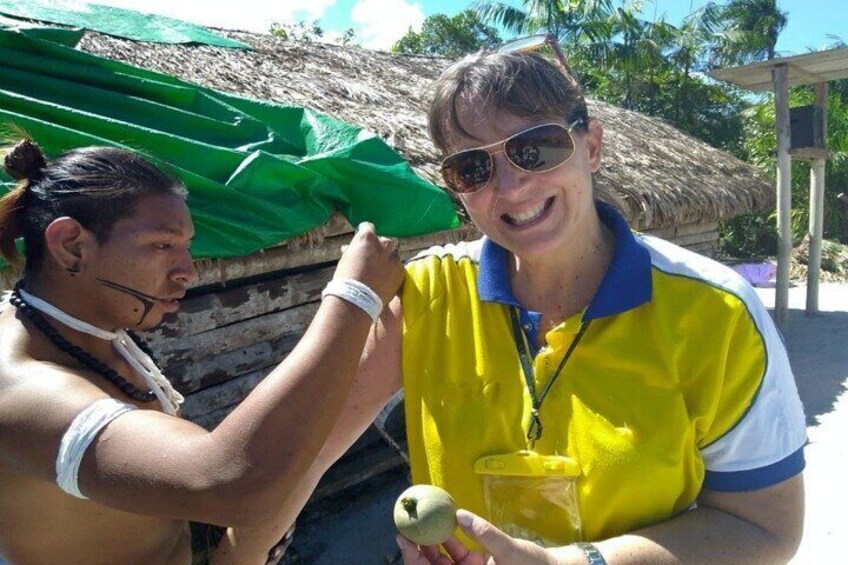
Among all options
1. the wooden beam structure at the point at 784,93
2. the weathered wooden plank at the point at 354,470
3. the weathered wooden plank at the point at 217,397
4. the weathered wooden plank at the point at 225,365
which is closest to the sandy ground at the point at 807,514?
the weathered wooden plank at the point at 354,470

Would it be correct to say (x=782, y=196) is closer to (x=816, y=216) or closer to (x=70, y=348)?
(x=816, y=216)

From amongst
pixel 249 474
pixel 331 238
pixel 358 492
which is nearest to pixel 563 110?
pixel 249 474

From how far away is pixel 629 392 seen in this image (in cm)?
132

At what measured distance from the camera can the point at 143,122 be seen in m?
3.72

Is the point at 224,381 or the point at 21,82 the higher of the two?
the point at 21,82

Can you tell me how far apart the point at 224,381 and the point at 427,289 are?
9.03ft

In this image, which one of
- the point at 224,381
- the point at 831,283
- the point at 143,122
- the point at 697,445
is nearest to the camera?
the point at 697,445

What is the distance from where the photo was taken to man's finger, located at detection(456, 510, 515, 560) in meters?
1.17

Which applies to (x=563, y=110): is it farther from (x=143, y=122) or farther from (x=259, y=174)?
(x=143, y=122)

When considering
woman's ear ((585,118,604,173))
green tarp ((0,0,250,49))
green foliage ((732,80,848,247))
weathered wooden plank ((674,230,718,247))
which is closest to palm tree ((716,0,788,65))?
green foliage ((732,80,848,247))

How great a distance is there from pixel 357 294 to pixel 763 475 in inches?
34.3

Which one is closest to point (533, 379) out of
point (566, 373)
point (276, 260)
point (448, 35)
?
point (566, 373)

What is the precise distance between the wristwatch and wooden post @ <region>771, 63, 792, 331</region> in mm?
8761

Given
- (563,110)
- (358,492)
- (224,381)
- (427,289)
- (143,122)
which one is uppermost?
(143,122)
